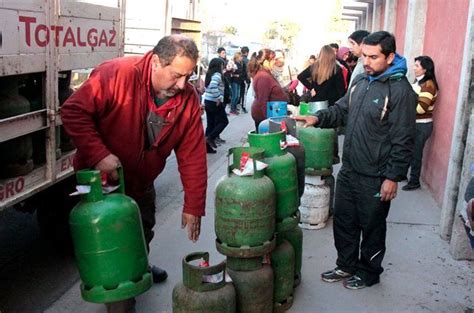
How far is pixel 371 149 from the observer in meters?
3.68

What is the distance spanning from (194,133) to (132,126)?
1.32 ft

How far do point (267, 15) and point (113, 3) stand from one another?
79.9 meters

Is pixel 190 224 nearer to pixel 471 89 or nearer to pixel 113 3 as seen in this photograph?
pixel 113 3

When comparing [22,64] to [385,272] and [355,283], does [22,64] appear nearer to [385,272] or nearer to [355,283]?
[355,283]

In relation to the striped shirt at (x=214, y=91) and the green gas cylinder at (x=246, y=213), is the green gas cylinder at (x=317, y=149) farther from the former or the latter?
the striped shirt at (x=214, y=91)

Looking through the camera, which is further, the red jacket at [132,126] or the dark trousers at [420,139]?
the dark trousers at [420,139]

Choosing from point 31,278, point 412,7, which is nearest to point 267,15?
→ point 412,7

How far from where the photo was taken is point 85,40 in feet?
13.8

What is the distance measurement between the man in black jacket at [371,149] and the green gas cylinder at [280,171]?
0.59 metres

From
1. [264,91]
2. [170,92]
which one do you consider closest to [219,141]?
[264,91]

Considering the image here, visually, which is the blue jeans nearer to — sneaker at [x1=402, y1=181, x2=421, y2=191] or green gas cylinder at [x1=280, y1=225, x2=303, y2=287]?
sneaker at [x1=402, y1=181, x2=421, y2=191]

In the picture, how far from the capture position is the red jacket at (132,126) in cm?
288

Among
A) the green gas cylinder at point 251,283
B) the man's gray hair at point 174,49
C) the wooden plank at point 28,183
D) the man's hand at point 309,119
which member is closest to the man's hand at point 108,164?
the man's gray hair at point 174,49

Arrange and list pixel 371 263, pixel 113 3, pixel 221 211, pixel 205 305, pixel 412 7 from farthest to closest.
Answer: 1. pixel 412 7
2. pixel 113 3
3. pixel 371 263
4. pixel 221 211
5. pixel 205 305
